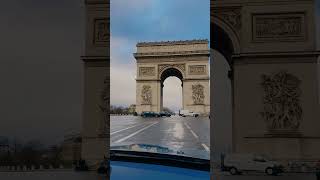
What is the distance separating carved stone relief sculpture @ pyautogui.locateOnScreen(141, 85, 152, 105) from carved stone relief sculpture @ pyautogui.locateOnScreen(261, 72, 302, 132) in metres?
0.81

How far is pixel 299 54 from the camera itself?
262 cm

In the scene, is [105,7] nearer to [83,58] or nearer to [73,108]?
[83,58]

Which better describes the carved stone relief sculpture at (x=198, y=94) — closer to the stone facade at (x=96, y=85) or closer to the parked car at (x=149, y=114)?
the parked car at (x=149, y=114)

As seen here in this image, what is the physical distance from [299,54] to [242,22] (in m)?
0.46

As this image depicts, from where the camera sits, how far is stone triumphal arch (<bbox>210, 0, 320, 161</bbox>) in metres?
2.58

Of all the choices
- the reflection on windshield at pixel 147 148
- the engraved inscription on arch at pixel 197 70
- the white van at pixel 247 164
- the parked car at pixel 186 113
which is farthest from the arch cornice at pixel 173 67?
the white van at pixel 247 164

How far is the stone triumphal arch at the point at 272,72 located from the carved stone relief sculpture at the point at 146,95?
556 millimetres

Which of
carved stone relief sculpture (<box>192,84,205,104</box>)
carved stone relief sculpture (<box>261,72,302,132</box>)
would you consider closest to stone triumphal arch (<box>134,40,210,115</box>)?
carved stone relief sculpture (<box>192,84,205,104</box>)

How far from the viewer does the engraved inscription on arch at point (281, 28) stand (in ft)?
8.74

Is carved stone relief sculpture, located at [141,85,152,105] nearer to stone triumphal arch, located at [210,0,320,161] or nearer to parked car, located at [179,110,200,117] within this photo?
parked car, located at [179,110,200,117]

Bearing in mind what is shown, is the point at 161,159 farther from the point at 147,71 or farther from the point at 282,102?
the point at 282,102

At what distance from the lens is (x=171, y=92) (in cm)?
270

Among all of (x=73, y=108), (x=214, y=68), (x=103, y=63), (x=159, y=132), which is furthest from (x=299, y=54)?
(x=73, y=108)

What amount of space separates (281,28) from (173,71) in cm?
84
